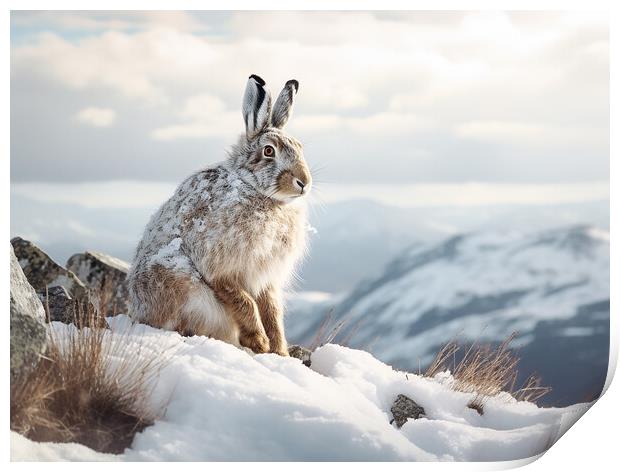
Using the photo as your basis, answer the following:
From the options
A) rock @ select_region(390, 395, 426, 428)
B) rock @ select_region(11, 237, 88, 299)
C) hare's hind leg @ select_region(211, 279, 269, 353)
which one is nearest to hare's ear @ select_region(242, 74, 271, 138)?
hare's hind leg @ select_region(211, 279, 269, 353)

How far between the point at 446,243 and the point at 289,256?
91875 mm

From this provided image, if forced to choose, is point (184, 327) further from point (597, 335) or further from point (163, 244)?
point (597, 335)

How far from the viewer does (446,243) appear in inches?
3856

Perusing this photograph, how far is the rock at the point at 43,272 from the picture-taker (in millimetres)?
9602

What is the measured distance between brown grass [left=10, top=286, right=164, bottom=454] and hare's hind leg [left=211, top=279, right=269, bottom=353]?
102 cm

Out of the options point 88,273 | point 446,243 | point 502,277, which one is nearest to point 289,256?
point 88,273

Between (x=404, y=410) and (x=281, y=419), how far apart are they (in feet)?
4.64

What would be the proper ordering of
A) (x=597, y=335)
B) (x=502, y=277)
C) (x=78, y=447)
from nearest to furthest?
1. (x=78, y=447)
2. (x=597, y=335)
3. (x=502, y=277)

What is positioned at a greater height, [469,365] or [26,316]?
[26,316]

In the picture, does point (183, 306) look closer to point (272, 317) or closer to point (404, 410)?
point (272, 317)

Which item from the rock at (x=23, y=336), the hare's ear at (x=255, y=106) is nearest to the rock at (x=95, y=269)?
the hare's ear at (x=255, y=106)

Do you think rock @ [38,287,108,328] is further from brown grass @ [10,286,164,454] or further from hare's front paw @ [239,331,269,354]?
hare's front paw @ [239,331,269,354]
